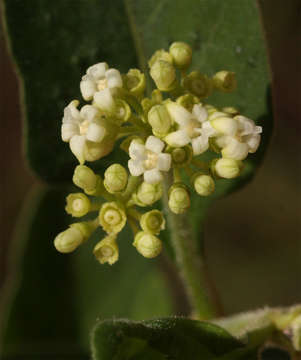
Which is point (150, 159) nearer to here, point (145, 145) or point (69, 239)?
point (145, 145)

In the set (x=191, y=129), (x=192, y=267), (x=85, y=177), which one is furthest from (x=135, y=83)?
(x=192, y=267)

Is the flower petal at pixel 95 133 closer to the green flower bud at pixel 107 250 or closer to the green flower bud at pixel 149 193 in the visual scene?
the green flower bud at pixel 149 193

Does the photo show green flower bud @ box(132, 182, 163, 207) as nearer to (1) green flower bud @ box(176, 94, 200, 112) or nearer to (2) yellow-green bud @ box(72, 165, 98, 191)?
(2) yellow-green bud @ box(72, 165, 98, 191)

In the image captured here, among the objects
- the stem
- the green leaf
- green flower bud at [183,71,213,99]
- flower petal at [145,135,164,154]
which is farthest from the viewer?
the stem

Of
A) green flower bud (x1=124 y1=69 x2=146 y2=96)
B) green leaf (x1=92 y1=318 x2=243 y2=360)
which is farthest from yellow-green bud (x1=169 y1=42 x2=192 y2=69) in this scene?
green leaf (x1=92 y1=318 x2=243 y2=360)

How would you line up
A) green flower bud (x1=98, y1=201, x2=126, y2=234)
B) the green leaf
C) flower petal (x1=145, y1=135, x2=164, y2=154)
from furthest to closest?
green flower bud (x1=98, y1=201, x2=126, y2=234), flower petal (x1=145, y1=135, x2=164, y2=154), the green leaf

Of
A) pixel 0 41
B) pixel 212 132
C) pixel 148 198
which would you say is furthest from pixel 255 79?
pixel 0 41

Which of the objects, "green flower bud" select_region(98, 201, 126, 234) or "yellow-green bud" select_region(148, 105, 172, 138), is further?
"green flower bud" select_region(98, 201, 126, 234)
